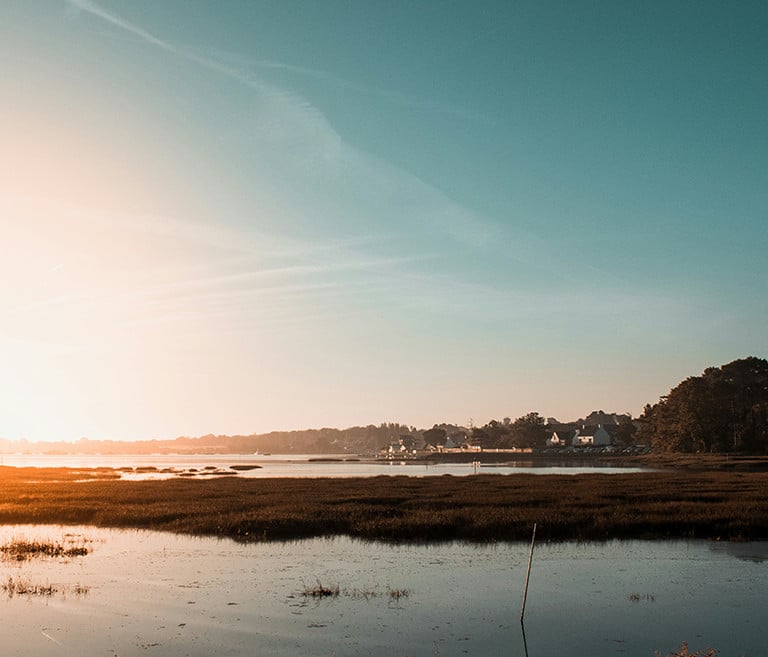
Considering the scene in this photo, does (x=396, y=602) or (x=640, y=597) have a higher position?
(x=396, y=602)

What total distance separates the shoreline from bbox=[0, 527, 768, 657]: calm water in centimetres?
369

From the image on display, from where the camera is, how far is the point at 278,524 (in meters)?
40.7

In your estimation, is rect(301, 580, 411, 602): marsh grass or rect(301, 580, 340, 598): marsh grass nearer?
rect(301, 580, 411, 602): marsh grass

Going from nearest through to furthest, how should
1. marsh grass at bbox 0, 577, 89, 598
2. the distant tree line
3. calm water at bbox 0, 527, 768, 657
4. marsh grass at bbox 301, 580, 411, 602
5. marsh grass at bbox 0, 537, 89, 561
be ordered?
calm water at bbox 0, 527, 768, 657 → marsh grass at bbox 301, 580, 411, 602 → marsh grass at bbox 0, 577, 89, 598 → marsh grass at bbox 0, 537, 89, 561 → the distant tree line

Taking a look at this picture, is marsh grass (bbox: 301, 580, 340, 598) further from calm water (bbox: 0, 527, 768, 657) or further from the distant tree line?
the distant tree line

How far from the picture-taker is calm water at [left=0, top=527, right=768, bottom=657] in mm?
18594

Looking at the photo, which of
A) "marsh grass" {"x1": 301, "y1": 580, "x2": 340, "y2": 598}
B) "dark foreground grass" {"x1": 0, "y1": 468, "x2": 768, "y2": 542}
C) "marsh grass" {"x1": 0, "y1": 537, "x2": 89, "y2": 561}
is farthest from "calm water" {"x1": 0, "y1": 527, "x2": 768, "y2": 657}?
"dark foreground grass" {"x1": 0, "y1": 468, "x2": 768, "y2": 542}

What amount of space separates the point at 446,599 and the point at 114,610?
10157mm

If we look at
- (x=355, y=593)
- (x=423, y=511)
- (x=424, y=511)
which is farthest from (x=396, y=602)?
(x=424, y=511)

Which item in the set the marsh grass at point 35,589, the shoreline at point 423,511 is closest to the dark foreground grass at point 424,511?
the shoreline at point 423,511

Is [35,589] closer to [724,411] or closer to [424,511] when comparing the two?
[424,511]

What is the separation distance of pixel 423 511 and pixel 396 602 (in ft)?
72.0

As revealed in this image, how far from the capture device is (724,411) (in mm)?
137625

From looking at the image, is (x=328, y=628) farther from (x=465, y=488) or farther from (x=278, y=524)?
(x=465, y=488)
